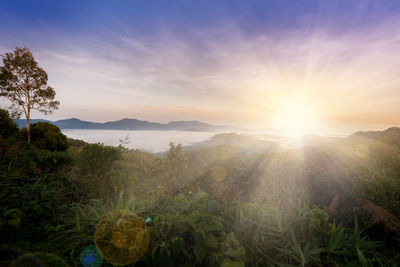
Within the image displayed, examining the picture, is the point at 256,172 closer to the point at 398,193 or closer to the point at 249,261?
the point at 398,193

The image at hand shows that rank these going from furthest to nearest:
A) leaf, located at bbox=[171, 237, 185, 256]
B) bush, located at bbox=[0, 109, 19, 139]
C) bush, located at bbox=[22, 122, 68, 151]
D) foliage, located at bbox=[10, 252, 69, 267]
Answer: bush, located at bbox=[22, 122, 68, 151] → bush, located at bbox=[0, 109, 19, 139] → leaf, located at bbox=[171, 237, 185, 256] → foliage, located at bbox=[10, 252, 69, 267]

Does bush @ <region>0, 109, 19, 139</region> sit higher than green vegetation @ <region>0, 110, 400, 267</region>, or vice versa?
bush @ <region>0, 109, 19, 139</region>

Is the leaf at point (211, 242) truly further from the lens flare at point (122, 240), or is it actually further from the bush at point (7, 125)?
the bush at point (7, 125)

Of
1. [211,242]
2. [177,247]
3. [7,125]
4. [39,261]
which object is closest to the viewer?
[39,261]

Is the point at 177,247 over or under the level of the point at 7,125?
under

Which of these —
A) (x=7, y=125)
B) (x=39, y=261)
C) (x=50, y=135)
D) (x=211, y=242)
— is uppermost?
(x=7, y=125)

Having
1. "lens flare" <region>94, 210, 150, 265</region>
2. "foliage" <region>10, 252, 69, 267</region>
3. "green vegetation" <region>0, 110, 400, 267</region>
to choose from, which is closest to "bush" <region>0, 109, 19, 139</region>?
"green vegetation" <region>0, 110, 400, 267</region>

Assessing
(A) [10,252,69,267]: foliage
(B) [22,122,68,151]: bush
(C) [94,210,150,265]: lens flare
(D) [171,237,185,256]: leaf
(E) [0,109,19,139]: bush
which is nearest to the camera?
(A) [10,252,69,267]: foliage

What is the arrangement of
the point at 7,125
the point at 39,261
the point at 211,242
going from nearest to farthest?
the point at 39,261, the point at 211,242, the point at 7,125

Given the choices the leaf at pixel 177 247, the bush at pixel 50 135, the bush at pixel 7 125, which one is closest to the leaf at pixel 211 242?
the leaf at pixel 177 247

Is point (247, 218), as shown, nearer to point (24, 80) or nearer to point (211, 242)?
point (211, 242)

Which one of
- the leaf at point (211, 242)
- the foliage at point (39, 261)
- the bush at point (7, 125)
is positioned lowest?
the foliage at point (39, 261)

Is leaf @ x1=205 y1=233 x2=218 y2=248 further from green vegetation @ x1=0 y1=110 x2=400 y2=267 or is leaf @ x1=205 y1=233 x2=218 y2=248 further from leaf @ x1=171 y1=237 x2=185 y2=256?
leaf @ x1=171 y1=237 x2=185 y2=256

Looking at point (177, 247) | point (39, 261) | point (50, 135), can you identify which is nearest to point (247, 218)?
point (177, 247)
